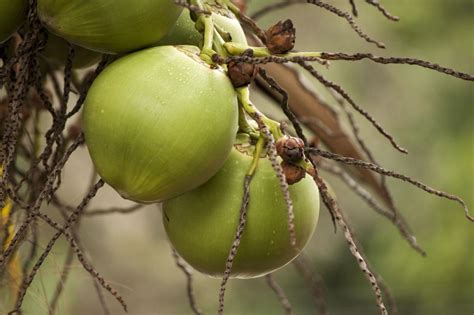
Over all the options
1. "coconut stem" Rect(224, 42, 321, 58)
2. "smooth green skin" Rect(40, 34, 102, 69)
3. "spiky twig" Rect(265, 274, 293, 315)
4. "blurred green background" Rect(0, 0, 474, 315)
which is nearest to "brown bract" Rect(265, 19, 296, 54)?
"coconut stem" Rect(224, 42, 321, 58)

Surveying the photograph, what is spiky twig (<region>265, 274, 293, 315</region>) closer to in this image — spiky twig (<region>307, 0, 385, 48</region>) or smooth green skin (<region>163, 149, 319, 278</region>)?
smooth green skin (<region>163, 149, 319, 278</region>)

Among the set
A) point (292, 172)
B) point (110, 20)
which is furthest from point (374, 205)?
point (110, 20)

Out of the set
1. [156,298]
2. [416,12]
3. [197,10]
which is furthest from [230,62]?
[416,12]

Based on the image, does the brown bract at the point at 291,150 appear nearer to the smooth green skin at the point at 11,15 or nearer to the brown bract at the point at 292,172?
the brown bract at the point at 292,172

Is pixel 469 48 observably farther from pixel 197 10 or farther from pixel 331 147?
pixel 197 10

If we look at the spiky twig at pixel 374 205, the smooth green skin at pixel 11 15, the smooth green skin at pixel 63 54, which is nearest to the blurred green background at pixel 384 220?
the spiky twig at pixel 374 205

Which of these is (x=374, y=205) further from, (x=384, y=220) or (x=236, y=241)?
(x=384, y=220)
